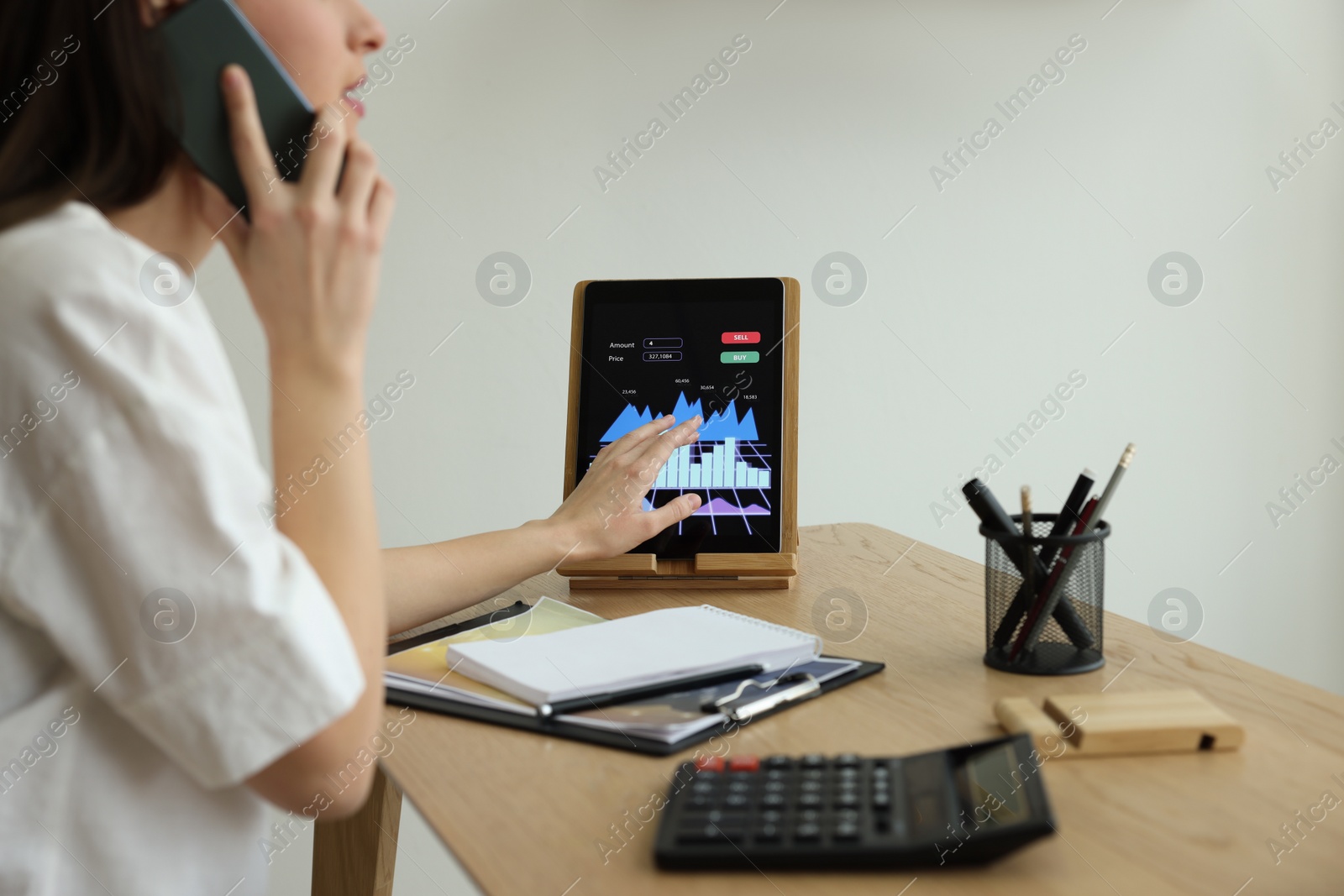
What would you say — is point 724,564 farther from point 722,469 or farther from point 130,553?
point 130,553

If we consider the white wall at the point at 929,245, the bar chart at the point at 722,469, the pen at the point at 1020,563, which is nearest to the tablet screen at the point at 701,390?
the bar chart at the point at 722,469

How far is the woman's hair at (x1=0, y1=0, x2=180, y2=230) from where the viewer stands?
0.63m

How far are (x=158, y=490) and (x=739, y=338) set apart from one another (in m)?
0.82

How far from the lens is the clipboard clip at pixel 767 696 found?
758mm

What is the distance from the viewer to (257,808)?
0.69 metres

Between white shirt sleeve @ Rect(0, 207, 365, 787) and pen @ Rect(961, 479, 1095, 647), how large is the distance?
548 millimetres

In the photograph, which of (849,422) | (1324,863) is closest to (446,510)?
(849,422)

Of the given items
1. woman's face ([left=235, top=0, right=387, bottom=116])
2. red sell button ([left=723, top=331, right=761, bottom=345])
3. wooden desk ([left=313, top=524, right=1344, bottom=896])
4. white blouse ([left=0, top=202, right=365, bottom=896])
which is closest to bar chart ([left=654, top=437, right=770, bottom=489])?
red sell button ([left=723, top=331, right=761, bottom=345])

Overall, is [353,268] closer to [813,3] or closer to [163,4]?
[163,4]

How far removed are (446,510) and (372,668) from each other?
183 cm

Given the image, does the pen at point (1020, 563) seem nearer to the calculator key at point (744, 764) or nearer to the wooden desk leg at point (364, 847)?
the calculator key at point (744, 764)

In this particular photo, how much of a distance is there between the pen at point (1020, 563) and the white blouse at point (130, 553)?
53 cm

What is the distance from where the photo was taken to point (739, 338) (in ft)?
4.16

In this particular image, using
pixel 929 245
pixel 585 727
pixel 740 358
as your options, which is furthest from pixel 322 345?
pixel 929 245
